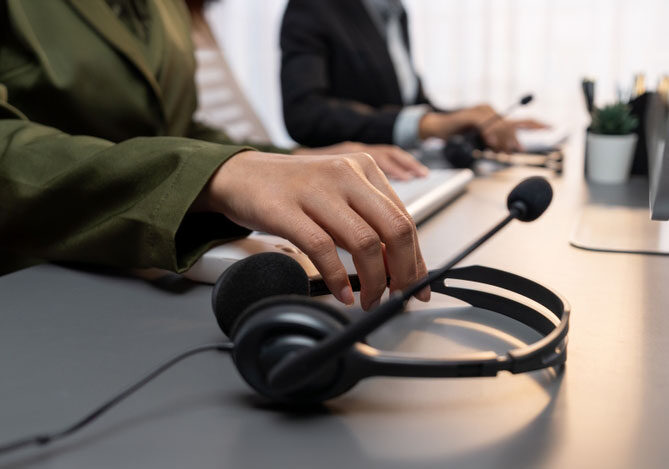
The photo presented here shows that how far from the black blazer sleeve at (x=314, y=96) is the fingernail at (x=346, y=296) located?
0.80 metres

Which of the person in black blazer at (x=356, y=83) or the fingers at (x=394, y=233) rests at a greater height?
the fingers at (x=394, y=233)

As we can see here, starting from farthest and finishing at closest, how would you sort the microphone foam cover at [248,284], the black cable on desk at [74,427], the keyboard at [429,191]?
1. the keyboard at [429,191]
2. the microphone foam cover at [248,284]
3. the black cable on desk at [74,427]

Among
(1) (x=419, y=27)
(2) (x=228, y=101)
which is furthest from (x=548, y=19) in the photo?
(2) (x=228, y=101)

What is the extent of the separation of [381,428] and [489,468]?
0.05 metres

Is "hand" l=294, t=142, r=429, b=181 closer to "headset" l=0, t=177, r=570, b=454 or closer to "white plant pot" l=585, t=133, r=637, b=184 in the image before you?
"white plant pot" l=585, t=133, r=637, b=184

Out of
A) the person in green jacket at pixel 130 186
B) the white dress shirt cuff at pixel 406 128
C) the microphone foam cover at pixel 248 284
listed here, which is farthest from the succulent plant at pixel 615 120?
the microphone foam cover at pixel 248 284

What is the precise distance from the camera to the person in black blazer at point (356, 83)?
1201 millimetres

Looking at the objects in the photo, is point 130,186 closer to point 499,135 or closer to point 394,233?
point 394,233

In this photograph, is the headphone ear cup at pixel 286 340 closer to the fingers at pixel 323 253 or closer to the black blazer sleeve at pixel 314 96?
the fingers at pixel 323 253

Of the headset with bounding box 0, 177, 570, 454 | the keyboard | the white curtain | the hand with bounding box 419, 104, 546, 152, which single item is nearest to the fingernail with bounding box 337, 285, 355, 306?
the headset with bounding box 0, 177, 570, 454

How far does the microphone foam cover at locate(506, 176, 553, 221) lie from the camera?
0.39m

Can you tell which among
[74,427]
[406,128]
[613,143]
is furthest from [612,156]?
[74,427]

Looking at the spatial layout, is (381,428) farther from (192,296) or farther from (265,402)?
(192,296)

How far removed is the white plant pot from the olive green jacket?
56 centimetres
